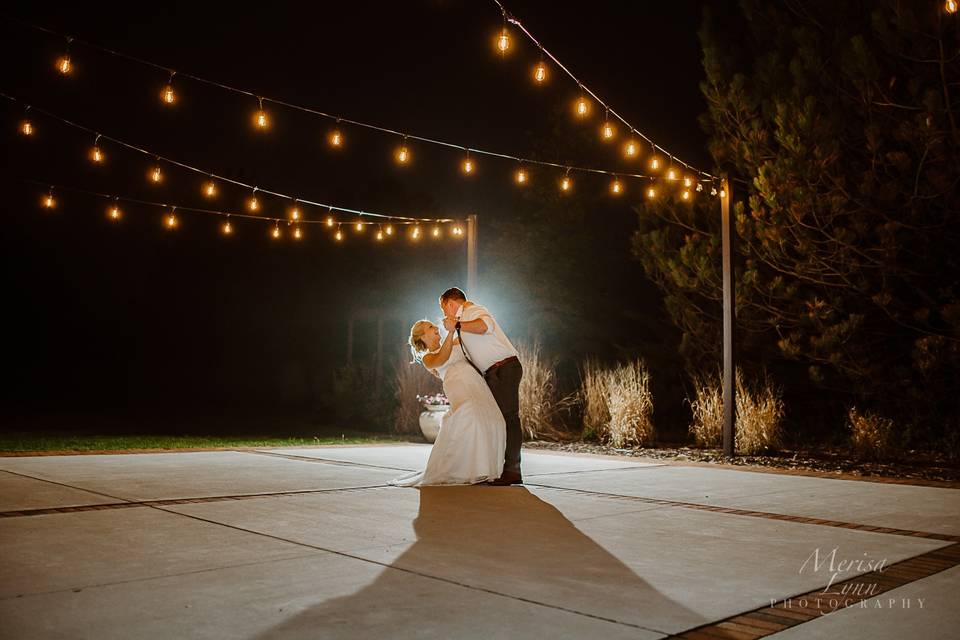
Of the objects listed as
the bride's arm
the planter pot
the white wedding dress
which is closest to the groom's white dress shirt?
the bride's arm

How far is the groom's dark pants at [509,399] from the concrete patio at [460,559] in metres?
0.32

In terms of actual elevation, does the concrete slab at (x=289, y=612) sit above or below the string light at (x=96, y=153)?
below

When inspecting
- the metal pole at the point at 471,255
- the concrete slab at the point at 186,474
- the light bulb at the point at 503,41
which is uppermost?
the light bulb at the point at 503,41

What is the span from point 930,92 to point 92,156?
30.6ft

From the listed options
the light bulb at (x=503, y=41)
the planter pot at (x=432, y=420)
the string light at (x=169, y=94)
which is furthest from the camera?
the planter pot at (x=432, y=420)

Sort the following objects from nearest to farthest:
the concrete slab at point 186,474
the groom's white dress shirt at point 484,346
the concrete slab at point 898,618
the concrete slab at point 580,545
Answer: the concrete slab at point 898,618, the concrete slab at point 580,545, the concrete slab at point 186,474, the groom's white dress shirt at point 484,346

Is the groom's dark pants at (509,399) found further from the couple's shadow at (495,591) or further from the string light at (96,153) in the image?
the string light at (96,153)

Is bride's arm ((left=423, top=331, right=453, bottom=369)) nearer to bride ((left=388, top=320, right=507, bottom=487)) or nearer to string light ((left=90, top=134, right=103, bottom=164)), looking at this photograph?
bride ((left=388, top=320, right=507, bottom=487))

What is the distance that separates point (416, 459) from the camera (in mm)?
9305

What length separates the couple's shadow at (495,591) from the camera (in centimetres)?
292

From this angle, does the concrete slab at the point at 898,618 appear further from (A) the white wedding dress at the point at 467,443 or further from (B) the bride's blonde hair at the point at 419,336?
(B) the bride's blonde hair at the point at 419,336

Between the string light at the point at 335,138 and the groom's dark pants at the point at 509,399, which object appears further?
the string light at the point at 335,138

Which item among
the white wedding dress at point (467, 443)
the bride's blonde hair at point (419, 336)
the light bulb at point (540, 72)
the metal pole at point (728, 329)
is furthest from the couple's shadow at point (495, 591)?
the metal pole at point (728, 329)

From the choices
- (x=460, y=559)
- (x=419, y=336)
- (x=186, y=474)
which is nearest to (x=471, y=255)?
(x=419, y=336)
